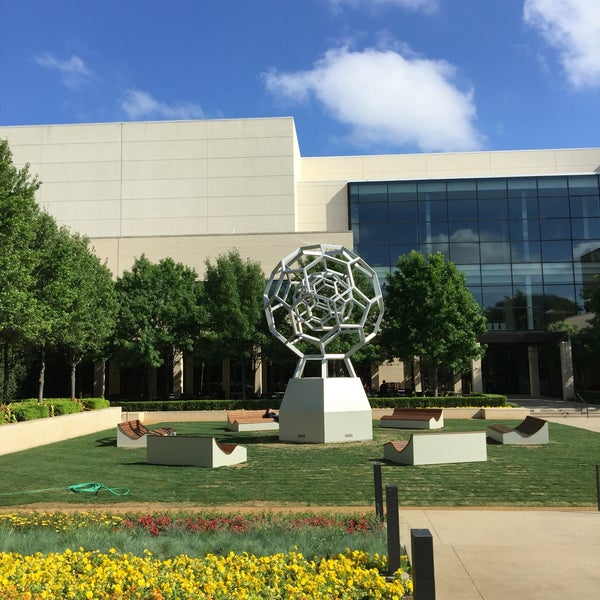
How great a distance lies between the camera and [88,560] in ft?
20.1

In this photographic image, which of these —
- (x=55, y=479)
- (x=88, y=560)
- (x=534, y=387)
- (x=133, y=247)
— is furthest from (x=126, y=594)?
(x=534, y=387)

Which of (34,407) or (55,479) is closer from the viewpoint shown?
(55,479)

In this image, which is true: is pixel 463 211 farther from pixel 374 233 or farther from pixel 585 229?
pixel 585 229

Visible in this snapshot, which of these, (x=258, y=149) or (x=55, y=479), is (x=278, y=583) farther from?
(x=258, y=149)

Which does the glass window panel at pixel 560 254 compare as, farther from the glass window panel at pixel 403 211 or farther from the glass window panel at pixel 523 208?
the glass window panel at pixel 403 211

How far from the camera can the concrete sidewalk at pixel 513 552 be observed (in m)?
5.78

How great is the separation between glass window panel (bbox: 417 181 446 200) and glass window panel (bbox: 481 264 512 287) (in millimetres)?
6233

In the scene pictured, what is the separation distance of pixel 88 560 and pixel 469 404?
90.3ft

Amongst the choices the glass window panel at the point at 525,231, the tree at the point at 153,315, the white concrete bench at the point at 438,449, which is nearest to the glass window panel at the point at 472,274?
the glass window panel at the point at 525,231

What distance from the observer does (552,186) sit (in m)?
44.6

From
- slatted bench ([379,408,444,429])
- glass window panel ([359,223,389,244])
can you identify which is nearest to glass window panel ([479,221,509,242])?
glass window panel ([359,223,389,244])

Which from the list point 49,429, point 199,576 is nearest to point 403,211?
point 49,429

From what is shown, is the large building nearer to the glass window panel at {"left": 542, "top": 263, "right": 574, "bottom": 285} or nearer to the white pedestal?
the glass window panel at {"left": 542, "top": 263, "right": 574, "bottom": 285}

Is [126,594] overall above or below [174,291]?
below
